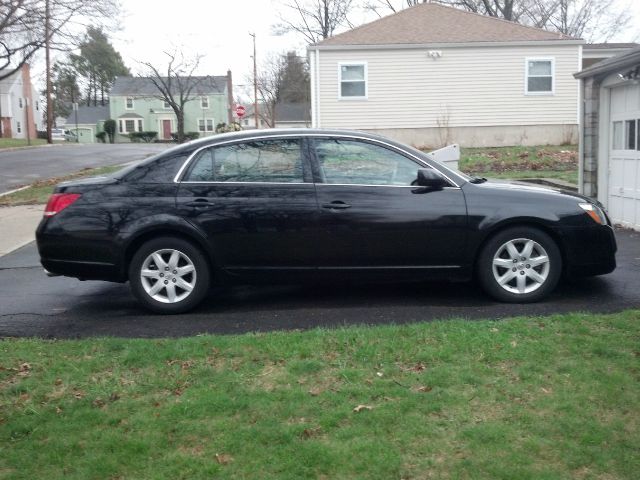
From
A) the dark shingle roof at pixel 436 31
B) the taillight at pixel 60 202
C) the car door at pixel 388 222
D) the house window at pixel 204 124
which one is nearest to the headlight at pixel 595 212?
the car door at pixel 388 222

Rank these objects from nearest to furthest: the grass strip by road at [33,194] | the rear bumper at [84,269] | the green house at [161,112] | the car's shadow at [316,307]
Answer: the car's shadow at [316,307] < the rear bumper at [84,269] < the grass strip by road at [33,194] < the green house at [161,112]

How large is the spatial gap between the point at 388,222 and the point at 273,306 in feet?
4.26

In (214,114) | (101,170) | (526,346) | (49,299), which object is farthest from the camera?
(214,114)

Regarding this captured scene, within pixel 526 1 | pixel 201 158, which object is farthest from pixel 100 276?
pixel 526 1

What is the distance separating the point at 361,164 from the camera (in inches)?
266

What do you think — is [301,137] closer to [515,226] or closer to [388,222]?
[388,222]

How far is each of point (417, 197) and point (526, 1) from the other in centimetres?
4396

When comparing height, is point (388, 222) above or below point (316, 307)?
above

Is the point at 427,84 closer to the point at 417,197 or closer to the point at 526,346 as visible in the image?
the point at 417,197

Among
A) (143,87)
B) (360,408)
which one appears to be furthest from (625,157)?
(143,87)

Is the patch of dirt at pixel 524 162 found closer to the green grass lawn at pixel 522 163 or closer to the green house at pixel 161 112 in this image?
the green grass lawn at pixel 522 163

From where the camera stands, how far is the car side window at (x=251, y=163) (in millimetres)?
6734

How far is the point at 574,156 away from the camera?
20.9m

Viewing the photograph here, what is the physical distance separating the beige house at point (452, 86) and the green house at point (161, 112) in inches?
1619
